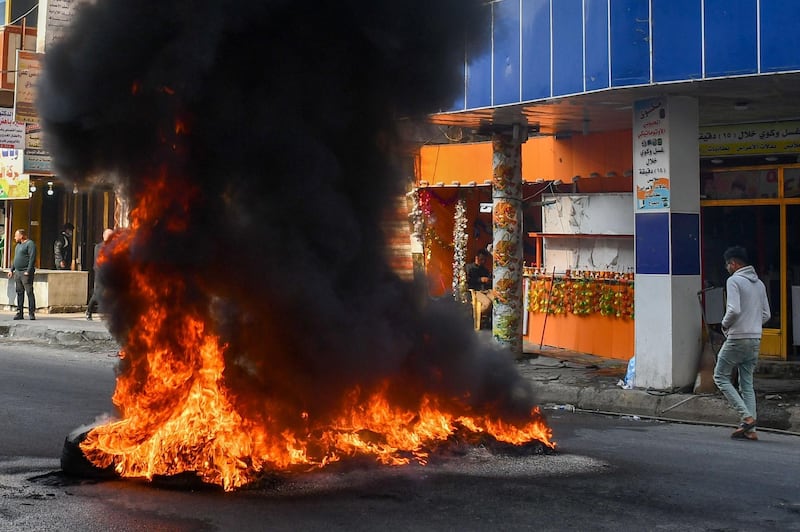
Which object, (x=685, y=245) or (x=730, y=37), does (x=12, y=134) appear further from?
(x=730, y=37)

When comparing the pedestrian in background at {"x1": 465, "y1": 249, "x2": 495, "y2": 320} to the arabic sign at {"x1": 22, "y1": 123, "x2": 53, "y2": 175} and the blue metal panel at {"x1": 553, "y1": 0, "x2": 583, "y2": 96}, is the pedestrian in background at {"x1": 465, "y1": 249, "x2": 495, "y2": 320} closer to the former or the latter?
the blue metal panel at {"x1": 553, "y1": 0, "x2": 583, "y2": 96}

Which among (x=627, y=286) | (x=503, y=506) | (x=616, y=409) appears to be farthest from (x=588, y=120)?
(x=503, y=506)

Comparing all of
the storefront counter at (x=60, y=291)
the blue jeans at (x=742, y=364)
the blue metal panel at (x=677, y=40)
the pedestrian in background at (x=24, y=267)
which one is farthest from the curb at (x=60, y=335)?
the blue jeans at (x=742, y=364)

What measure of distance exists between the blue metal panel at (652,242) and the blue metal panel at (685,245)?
0.09 m

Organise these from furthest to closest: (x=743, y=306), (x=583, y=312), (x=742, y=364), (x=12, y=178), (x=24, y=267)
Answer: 1. (x=12, y=178)
2. (x=24, y=267)
3. (x=583, y=312)
4. (x=742, y=364)
5. (x=743, y=306)

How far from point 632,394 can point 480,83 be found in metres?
4.25

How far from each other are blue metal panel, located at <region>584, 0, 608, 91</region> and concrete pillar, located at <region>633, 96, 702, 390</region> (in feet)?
2.60

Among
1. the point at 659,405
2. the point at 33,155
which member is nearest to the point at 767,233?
the point at 659,405

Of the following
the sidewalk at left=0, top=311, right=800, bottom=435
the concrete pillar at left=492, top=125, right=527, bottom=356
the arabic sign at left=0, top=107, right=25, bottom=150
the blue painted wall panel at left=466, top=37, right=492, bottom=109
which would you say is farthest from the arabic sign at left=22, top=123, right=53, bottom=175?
the sidewalk at left=0, top=311, right=800, bottom=435

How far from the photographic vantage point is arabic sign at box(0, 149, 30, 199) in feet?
71.7

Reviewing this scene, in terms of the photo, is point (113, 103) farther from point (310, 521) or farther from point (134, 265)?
point (310, 521)

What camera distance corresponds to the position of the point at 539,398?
1109 centimetres

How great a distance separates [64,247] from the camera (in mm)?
24266

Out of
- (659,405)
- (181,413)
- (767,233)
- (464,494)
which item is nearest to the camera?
(464,494)
